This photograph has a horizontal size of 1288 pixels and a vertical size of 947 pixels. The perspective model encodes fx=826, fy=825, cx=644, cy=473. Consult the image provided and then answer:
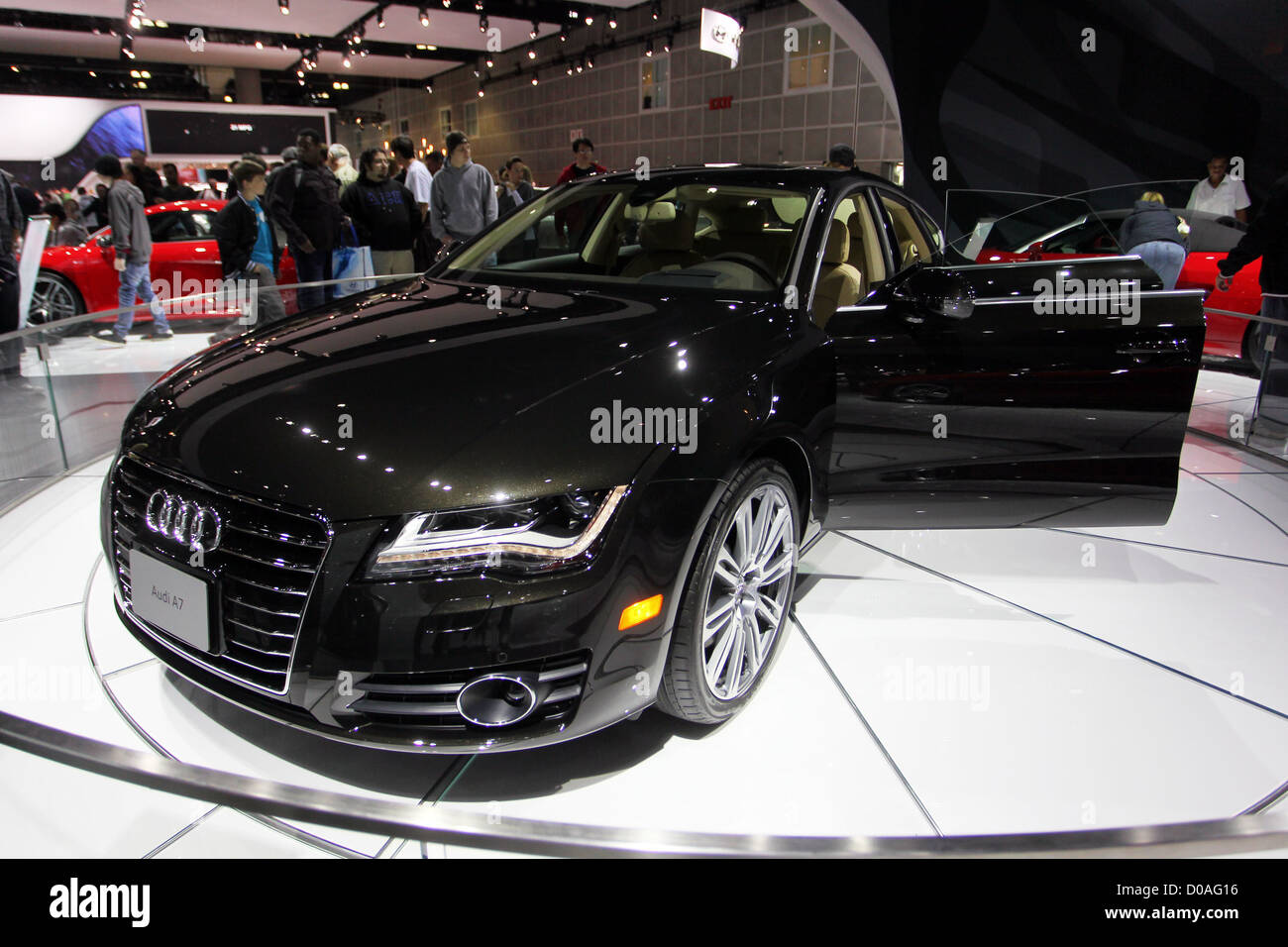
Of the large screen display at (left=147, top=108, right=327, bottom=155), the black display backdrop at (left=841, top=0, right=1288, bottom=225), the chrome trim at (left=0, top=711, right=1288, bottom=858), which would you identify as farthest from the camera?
the large screen display at (left=147, top=108, right=327, bottom=155)

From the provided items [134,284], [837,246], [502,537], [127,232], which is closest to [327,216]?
[127,232]

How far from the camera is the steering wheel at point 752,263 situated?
235cm

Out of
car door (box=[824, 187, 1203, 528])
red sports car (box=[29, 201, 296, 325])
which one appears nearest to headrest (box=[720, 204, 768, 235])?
car door (box=[824, 187, 1203, 528])

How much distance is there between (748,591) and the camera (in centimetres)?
199

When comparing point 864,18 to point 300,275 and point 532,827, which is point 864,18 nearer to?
point 300,275

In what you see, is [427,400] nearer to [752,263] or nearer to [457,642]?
[457,642]

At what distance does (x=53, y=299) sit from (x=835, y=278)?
663cm

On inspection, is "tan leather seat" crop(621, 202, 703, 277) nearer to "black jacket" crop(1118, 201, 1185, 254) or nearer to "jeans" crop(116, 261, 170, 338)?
"black jacket" crop(1118, 201, 1185, 254)

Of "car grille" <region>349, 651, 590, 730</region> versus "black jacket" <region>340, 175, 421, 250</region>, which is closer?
"car grille" <region>349, 651, 590, 730</region>

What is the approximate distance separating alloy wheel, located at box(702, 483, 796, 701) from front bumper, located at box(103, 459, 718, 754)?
0.26 metres

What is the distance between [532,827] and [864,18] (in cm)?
817

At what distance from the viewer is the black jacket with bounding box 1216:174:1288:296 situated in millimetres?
4223

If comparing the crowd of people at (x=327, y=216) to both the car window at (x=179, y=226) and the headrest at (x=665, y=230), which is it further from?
the headrest at (x=665, y=230)
